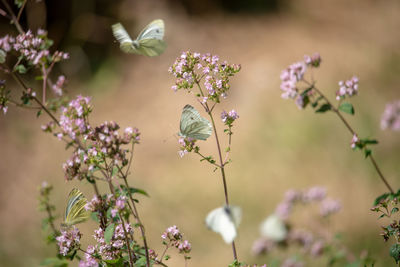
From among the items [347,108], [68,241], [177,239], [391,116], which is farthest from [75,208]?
[391,116]

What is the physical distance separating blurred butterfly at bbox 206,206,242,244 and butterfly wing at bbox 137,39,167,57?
0.78 m

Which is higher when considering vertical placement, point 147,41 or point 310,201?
point 147,41

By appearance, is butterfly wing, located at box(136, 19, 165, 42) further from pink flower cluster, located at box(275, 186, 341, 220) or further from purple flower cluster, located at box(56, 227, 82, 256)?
pink flower cluster, located at box(275, 186, 341, 220)

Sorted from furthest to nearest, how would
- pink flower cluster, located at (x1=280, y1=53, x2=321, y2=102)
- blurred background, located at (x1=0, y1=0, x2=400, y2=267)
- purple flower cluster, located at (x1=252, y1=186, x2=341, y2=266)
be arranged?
blurred background, located at (x1=0, y1=0, x2=400, y2=267) < purple flower cluster, located at (x1=252, y1=186, x2=341, y2=266) < pink flower cluster, located at (x1=280, y1=53, x2=321, y2=102)

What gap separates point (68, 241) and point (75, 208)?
119mm

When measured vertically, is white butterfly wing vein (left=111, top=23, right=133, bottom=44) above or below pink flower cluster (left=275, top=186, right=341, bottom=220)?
above

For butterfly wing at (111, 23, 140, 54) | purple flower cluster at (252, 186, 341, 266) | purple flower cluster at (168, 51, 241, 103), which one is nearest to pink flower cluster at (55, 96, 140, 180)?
purple flower cluster at (168, 51, 241, 103)

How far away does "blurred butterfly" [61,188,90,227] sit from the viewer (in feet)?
4.78

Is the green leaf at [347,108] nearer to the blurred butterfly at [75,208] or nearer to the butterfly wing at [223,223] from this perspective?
the butterfly wing at [223,223]

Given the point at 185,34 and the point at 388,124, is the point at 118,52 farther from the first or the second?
the point at 388,124

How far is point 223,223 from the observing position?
1.31 m

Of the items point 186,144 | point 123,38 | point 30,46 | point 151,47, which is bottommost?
point 186,144

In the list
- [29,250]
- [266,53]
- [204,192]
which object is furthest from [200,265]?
[266,53]

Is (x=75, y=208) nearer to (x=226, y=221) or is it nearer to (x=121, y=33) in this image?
(x=226, y=221)
